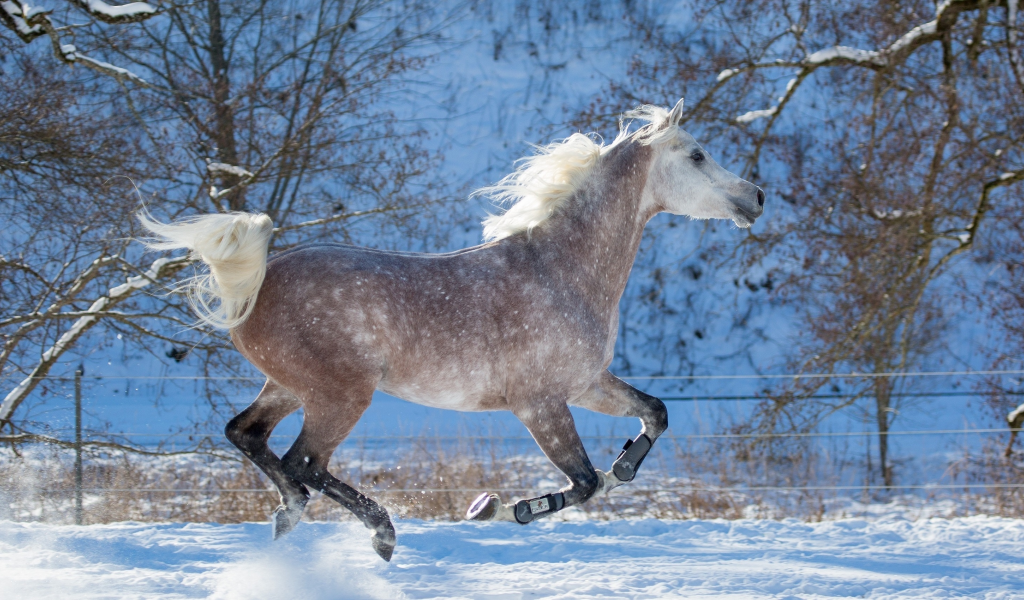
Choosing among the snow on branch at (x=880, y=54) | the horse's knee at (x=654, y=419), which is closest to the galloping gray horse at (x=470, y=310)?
the horse's knee at (x=654, y=419)

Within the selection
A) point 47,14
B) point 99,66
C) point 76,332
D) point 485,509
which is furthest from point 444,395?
point 99,66

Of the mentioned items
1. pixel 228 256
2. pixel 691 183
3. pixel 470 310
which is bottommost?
pixel 470 310

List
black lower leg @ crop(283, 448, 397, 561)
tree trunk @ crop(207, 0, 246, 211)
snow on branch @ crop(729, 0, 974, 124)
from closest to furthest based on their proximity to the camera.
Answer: black lower leg @ crop(283, 448, 397, 561) < snow on branch @ crop(729, 0, 974, 124) < tree trunk @ crop(207, 0, 246, 211)

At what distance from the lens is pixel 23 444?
21.9ft

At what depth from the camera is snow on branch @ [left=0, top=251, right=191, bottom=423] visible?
6.66 metres

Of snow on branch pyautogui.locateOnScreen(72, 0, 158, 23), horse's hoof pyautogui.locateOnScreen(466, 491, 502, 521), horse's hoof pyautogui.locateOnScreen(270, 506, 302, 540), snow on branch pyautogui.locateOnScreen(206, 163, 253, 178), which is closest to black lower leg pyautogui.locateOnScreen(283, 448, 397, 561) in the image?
horse's hoof pyautogui.locateOnScreen(270, 506, 302, 540)

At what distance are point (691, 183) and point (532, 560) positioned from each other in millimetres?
1898

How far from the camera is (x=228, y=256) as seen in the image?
118 inches

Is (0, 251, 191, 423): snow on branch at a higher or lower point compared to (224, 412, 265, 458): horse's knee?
higher

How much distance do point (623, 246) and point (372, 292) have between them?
1059mm

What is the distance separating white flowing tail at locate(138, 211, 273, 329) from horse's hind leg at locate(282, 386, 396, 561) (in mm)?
422

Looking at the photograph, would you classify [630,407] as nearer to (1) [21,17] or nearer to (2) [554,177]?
(2) [554,177]

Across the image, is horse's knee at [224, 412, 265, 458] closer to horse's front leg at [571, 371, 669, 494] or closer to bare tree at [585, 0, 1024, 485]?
horse's front leg at [571, 371, 669, 494]

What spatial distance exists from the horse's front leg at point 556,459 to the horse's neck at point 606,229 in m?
0.50
